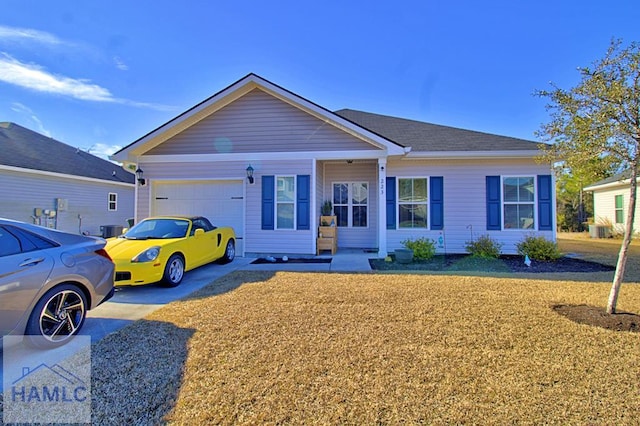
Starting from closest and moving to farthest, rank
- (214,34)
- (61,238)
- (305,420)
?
(305,420), (61,238), (214,34)

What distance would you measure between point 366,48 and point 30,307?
11794mm

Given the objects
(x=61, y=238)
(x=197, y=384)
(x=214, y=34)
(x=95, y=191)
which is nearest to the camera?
(x=197, y=384)

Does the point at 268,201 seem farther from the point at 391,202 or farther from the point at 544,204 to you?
the point at 544,204

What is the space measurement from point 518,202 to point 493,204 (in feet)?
2.50

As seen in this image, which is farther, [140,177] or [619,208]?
[619,208]

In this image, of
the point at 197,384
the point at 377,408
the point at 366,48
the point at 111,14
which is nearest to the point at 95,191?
the point at 111,14

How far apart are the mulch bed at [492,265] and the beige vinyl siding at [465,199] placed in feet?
2.46

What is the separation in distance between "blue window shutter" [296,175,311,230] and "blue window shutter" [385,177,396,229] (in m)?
2.58

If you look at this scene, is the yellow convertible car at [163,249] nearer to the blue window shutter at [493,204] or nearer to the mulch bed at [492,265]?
the mulch bed at [492,265]

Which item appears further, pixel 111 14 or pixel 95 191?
pixel 95 191

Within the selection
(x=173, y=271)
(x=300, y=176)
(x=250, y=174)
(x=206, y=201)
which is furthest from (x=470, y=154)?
(x=173, y=271)

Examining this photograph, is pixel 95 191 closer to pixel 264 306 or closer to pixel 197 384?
pixel 264 306

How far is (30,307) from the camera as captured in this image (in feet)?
10.3

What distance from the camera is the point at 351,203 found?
11.0 meters
